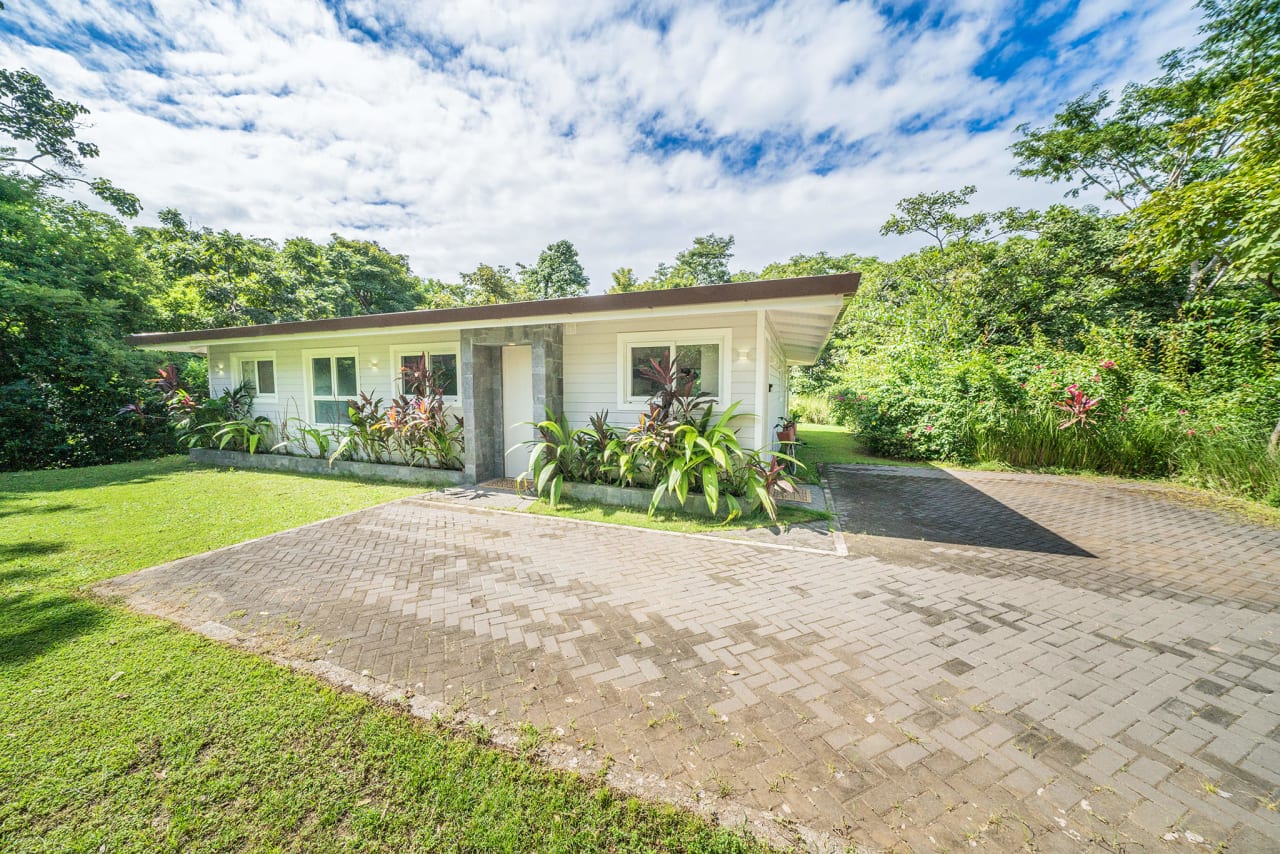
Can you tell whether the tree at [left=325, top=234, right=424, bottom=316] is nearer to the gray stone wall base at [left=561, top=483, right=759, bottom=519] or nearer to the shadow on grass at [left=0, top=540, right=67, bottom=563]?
the shadow on grass at [left=0, top=540, right=67, bottom=563]

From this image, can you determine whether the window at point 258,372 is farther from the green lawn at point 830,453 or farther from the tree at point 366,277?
the tree at point 366,277

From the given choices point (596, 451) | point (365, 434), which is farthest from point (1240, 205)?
point (365, 434)

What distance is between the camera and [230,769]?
1774mm

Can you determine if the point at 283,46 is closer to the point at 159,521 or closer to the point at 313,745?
the point at 159,521

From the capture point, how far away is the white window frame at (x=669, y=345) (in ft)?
18.7

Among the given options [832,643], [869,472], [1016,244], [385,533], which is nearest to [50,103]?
[385,533]

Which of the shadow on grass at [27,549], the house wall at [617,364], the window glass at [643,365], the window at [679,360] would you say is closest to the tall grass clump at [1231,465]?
the house wall at [617,364]

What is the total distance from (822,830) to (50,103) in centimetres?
2313

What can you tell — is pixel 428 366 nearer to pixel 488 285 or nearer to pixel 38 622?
pixel 38 622

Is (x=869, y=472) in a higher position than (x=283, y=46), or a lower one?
lower

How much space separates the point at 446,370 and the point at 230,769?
6498mm

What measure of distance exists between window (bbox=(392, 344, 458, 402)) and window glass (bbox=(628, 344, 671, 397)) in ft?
11.0

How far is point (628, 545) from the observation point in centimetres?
443

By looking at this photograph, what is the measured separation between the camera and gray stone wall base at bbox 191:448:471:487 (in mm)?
7148
